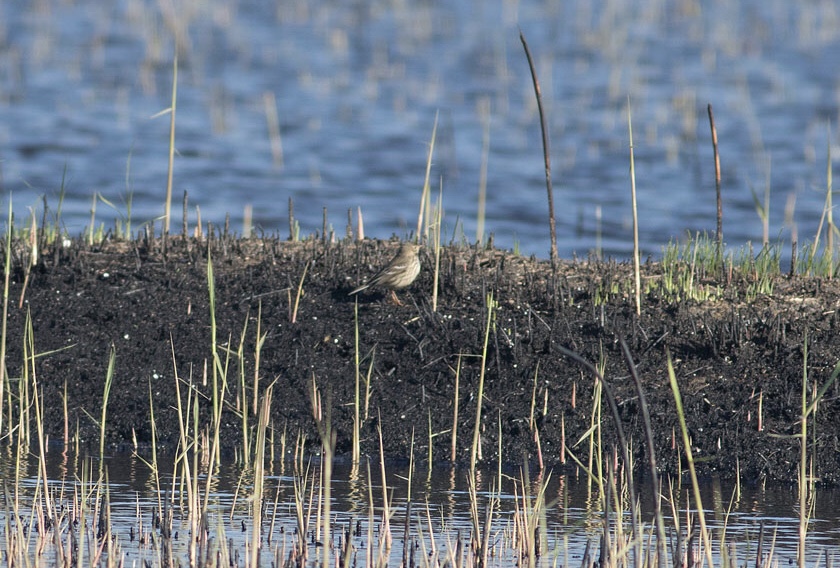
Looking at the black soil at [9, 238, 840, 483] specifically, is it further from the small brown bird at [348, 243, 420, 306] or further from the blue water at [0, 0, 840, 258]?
the blue water at [0, 0, 840, 258]

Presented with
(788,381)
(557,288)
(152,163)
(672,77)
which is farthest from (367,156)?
(788,381)

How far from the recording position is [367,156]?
73.3 ft

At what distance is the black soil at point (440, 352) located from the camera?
8.45 meters

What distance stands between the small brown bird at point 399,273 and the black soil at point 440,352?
0.22 m

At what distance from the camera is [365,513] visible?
7.14m

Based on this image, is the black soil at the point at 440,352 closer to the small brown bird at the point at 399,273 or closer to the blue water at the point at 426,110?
the small brown bird at the point at 399,273

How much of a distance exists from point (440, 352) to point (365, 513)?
2.14 m

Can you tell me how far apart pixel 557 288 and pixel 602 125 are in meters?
15.2

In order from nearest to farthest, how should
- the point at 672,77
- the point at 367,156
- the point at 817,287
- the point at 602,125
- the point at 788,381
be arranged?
1. the point at 788,381
2. the point at 817,287
3. the point at 367,156
4. the point at 602,125
5. the point at 672,77

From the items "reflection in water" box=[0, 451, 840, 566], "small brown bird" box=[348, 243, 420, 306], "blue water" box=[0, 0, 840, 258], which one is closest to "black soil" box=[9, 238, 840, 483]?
"small brown bird" box=[348, 243, 420, 306]

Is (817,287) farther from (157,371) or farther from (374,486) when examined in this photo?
(157,371)

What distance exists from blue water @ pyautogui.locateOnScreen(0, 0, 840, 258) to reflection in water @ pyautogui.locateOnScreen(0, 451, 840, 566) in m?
8.22

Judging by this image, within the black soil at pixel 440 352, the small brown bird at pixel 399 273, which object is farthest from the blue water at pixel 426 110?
the small brown bird at pixel 399 273

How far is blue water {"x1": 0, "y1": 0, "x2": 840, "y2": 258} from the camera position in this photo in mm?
19234
